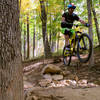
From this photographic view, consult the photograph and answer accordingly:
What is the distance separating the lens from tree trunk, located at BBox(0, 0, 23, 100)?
124cm

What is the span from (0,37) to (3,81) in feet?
1.53

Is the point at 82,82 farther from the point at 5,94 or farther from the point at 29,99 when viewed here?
the point at 5,94

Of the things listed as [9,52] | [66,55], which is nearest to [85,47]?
[66,55]

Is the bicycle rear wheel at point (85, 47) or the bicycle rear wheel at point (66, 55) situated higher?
the bicycle rear wheel at point (85, 47)

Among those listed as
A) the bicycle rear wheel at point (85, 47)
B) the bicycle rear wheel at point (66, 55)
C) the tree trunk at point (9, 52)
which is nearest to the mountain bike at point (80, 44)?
the bicycle rear wheel at point (85, 47)

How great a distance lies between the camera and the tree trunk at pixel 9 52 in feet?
4.07

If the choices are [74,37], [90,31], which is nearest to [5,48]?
[74,37]

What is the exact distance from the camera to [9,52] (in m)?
1.29

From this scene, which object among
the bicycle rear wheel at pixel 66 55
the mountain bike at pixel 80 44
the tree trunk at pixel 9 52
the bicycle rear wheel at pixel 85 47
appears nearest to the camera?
the tree trunk at pixel 9 52

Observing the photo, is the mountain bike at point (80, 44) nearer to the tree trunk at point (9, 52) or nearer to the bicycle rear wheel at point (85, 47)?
the bicycle rear wheel at point (85, 47)

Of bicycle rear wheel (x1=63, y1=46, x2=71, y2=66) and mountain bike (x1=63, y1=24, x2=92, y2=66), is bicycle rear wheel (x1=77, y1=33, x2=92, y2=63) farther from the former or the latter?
bicycle rear wheel (x1=63, y1=46, x2=71, y2=66)

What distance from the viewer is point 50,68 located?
457cm

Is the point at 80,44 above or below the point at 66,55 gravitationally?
above

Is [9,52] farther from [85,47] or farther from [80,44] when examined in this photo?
[80,44]
